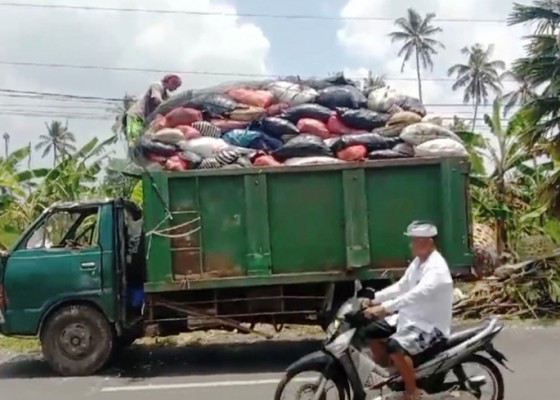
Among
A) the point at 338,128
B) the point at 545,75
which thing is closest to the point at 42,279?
the point at 338,128

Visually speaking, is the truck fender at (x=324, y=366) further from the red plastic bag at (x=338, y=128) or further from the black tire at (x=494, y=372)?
the red plastic bag at (x=338, y=128)

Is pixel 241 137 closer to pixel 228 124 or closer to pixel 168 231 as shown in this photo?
pixel 228 124

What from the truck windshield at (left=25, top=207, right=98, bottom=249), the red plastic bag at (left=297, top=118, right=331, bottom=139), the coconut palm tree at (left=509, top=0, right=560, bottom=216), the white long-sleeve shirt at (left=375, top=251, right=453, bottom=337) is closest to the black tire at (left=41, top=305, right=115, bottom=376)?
the truck windshield at (left=25, top=207, right=98, bottom=249)

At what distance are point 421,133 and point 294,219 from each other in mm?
1724

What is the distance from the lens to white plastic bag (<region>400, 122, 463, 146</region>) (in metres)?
9.95

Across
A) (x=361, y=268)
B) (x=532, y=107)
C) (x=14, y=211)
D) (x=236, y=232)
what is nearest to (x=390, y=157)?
(x=361, y=268)

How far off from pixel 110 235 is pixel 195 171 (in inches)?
51.2

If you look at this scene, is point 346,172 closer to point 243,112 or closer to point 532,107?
point 243,112

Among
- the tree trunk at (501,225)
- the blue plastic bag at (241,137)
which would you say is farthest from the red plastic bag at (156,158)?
the tree trunk at (501,225)

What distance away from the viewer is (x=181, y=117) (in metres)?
10.2

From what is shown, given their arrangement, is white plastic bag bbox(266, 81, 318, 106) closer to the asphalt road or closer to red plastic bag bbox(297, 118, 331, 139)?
red plastic bag bbox(297, 118, 331, 139)

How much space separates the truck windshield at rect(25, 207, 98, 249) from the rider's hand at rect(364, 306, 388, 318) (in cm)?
445

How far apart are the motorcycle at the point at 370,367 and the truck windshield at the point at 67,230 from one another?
425cm

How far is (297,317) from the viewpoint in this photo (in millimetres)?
10219
